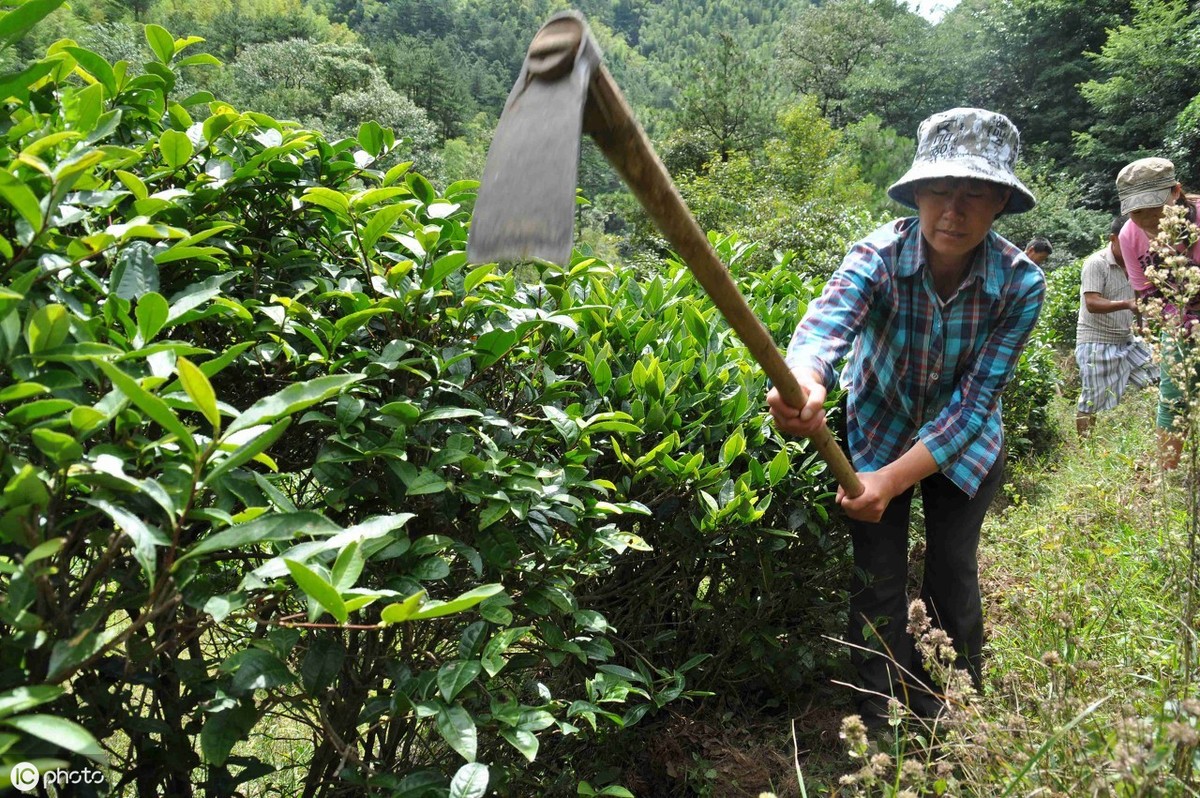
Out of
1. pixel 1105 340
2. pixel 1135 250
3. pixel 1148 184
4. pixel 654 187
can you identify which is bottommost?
pixel 1105 340

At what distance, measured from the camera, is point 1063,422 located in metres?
7.34

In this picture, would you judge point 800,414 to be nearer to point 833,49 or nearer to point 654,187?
point 654,187

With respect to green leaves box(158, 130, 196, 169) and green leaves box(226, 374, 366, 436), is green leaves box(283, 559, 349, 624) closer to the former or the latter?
green leaves box(226, 374, 366, 436)

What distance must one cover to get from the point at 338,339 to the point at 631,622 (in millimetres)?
1260

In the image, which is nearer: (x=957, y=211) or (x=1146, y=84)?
(x=957, y=211)

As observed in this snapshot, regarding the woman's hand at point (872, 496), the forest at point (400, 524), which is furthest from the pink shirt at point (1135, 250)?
the woman's hand at point (872, 496)

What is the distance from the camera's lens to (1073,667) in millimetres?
1738

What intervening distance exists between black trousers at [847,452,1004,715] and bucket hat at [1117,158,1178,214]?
9.11ft

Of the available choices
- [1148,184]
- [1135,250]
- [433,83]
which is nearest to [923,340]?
[1148,184]

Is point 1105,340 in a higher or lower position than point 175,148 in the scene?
lower

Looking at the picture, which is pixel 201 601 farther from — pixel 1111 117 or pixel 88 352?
pixel 1111 117

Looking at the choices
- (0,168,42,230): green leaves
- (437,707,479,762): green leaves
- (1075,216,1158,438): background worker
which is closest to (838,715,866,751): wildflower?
(437,707,479,762): green leaves

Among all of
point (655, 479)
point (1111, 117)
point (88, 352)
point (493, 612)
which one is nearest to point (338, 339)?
point (88, 352)

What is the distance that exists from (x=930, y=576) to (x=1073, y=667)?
74 centimetres
